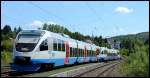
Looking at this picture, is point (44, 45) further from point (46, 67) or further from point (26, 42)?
point (46, 67)

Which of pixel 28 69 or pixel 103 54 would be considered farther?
pixel 103 54

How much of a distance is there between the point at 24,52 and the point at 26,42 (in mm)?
804

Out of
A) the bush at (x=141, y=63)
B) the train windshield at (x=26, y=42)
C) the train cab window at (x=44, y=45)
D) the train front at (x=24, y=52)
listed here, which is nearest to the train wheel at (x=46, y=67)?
the train cab window at (x=44, y=45)

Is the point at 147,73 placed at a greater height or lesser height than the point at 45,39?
lesser

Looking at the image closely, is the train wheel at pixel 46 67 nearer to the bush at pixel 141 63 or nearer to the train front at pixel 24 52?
the train front at pixel 24 52

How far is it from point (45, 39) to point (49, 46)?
86cm

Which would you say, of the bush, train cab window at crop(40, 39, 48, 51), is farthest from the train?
the bush

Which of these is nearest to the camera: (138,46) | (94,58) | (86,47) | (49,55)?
(138,46)

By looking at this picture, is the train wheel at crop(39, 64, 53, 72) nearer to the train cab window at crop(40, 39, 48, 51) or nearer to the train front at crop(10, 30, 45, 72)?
the train cab window at crop(40, 39, 48, 51)

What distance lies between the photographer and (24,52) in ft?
91.3

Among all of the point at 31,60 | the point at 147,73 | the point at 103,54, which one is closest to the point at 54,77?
the point at 147,73

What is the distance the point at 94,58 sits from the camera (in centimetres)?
6056

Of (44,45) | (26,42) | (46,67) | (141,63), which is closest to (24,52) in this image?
(26,42)

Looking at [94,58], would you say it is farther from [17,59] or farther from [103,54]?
[17,59]
